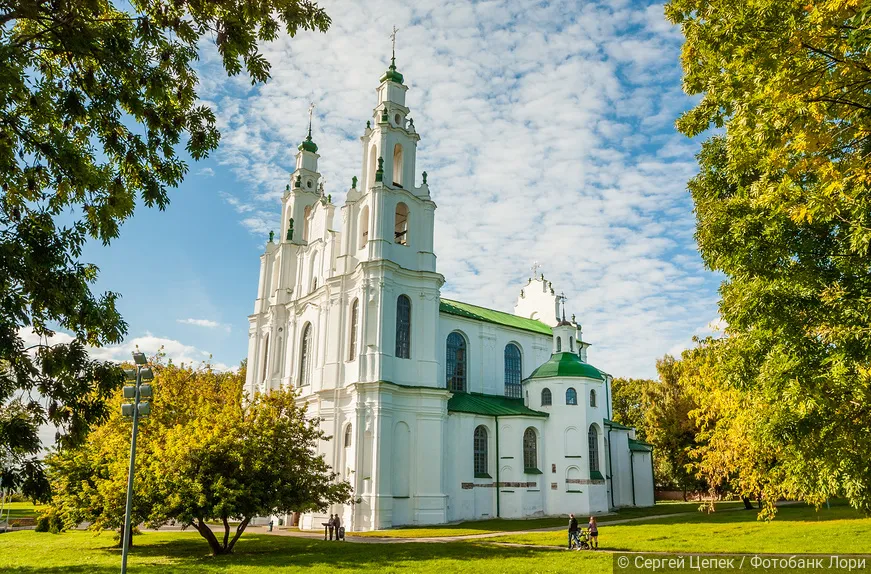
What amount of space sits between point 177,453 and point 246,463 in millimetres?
2283

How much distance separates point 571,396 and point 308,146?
87.0 ft

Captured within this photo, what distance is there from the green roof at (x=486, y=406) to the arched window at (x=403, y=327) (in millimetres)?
4556

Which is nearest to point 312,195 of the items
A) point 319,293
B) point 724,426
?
point 319,293

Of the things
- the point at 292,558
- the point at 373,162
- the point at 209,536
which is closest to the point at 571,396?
the point at 373,162

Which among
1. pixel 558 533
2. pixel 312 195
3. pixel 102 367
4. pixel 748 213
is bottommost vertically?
pixel 558 533

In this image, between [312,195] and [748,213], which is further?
[312,195]

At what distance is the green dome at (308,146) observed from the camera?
4881 cm

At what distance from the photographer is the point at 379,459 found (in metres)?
33.7

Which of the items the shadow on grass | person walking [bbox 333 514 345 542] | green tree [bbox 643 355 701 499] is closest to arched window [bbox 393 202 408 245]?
person walking [bbox 333 514 345 542]

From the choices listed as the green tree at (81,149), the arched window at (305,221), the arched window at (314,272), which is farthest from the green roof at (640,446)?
the green tree at (81,149)

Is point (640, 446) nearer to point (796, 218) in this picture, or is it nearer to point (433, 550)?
point (433, 550)

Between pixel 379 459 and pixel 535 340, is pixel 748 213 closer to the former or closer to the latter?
pixel 379 459

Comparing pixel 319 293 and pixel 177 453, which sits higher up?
pixel 319 293

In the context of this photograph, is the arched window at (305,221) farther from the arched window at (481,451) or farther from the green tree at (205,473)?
the green tree at (205,473)
